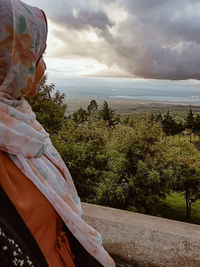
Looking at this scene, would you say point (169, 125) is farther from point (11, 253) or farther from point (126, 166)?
point (11, 253)

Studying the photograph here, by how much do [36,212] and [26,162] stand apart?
8.5 inches

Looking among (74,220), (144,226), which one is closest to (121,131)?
(144,226)

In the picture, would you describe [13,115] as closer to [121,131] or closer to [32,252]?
[32,252]

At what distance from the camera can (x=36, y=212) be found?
0.98m

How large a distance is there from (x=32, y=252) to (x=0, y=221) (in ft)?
0.76

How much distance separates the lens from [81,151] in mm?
7535

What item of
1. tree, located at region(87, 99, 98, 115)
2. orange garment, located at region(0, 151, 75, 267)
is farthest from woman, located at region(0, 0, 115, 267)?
tree, located at region(87, 99, 98, 115)

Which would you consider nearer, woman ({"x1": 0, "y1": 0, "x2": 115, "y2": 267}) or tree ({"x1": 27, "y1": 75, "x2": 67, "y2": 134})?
woman ({"x1": 0, "y1": 0, "x2": 115, "y2": 267})

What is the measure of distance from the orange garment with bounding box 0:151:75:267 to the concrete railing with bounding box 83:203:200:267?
656mm

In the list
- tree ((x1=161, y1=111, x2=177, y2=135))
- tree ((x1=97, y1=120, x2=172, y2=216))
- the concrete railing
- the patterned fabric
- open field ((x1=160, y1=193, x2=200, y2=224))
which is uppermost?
the patterned fabric

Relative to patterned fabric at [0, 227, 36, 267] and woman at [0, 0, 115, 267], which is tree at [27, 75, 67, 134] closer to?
woman at [0, 0, 115, 267]

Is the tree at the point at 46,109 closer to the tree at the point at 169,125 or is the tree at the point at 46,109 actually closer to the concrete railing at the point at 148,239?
the concrete railing at the point at 148,239

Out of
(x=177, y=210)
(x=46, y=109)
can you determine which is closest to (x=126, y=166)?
(x=46, y=109)

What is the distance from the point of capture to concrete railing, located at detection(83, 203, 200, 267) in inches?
63.1
